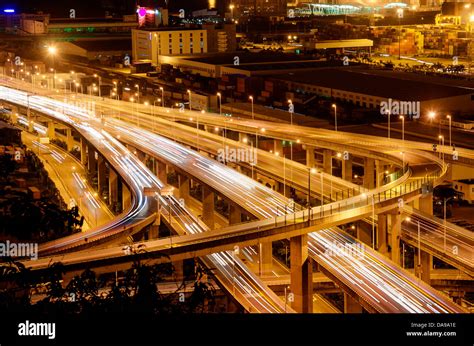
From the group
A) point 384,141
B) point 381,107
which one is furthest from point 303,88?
point 384,141

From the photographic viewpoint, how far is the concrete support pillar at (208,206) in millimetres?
18594

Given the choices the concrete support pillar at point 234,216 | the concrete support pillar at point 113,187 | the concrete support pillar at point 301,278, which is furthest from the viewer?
the concrete support pillar at point 113,187

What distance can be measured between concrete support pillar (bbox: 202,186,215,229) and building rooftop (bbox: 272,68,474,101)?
11.6 m

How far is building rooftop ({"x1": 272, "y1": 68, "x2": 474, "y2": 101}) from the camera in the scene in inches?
1155

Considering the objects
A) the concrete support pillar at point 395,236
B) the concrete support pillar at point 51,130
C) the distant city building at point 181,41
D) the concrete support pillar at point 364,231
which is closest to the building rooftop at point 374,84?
the concrete support pillar at point 51,130

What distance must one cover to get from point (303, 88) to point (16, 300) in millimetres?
30078

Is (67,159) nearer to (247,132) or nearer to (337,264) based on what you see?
(247,132)

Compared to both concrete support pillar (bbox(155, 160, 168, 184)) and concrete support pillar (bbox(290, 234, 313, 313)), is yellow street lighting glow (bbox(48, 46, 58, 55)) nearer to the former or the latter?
concrete support pillar (bbox(155, 160, 168, 184))

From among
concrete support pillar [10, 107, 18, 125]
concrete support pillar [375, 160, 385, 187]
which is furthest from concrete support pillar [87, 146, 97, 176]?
concrete support pillar [375, 160, 385, 187]

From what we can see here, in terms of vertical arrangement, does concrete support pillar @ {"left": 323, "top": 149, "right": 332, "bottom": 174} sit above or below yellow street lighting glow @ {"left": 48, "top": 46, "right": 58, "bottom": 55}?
below

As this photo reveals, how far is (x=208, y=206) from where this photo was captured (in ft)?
61.7

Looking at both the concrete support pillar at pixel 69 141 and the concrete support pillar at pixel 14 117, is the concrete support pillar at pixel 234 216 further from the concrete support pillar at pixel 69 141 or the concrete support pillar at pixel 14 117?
the concrete support pillar at pixel 14 117

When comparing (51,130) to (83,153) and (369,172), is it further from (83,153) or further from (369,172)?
(369,172)

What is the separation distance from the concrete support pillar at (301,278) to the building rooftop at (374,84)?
15.9 meters
